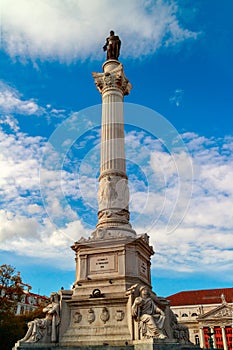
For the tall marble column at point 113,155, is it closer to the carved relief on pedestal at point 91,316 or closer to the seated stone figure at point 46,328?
the carved relief on pedestal at point 91,316

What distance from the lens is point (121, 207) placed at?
20.3m

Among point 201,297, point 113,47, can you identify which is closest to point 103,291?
point 113,47

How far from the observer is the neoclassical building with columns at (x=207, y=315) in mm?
61875

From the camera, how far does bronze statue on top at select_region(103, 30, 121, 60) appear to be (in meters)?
25.5

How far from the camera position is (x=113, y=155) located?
21547 millimetres

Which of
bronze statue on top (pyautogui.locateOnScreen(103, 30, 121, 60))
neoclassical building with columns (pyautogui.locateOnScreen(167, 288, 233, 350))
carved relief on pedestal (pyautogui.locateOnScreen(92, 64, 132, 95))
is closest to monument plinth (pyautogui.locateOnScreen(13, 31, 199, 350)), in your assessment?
carved relief on pedestal (pyautogui.locateOnScreen(92, 64, 132, 95))

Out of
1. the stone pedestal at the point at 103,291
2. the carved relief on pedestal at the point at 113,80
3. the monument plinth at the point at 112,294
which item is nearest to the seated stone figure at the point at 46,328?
the monument plinth at the point at 112,294

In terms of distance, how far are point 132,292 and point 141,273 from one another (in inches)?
108

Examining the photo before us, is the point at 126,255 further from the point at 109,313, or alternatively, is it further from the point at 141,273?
the point at 109,313

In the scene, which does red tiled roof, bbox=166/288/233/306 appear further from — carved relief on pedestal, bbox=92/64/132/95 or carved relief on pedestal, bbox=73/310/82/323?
carved relief on pedestal, bbox=73/310/82/323

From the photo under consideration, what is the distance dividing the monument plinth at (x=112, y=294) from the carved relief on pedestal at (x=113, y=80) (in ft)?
7.56

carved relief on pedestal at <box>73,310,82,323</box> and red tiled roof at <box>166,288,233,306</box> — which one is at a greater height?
red tiled roof at <box>166,288,233,306</box>

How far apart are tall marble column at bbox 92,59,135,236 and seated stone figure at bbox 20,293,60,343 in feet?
16.2

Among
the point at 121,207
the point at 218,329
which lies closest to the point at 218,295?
the point at 218,329
